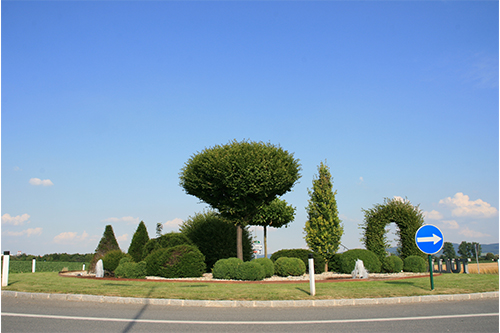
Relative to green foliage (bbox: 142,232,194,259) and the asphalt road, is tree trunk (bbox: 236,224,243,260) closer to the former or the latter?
green foliage (bbox: 142,232,194,259)

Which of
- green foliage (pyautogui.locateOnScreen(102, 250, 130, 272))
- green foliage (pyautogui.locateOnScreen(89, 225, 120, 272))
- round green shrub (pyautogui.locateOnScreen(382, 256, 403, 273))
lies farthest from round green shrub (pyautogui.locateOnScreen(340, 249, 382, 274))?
green foliage (pyautogui.locateOnScreen(89, 225, 120, 272))

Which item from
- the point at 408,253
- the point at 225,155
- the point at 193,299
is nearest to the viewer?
the point at 193,299

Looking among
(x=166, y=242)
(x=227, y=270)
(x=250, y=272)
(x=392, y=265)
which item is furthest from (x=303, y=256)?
(x=166, y=242)

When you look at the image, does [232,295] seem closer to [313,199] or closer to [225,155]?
[225,155]

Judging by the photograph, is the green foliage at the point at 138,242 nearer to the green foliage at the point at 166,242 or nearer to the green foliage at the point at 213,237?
the green foliage at the point at 166,242

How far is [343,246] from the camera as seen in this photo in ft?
73.2

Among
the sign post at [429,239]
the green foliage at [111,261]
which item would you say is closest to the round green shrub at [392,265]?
the sign post at [429,239]

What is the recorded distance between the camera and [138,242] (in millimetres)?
22625

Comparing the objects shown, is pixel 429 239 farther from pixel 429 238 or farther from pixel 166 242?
pixel 166 242

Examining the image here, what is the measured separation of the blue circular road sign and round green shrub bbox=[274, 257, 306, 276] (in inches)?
313

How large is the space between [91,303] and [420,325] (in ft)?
24.5

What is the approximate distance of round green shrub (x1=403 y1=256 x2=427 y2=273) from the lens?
19.9 m

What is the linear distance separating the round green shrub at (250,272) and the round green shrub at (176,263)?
221 centimetres

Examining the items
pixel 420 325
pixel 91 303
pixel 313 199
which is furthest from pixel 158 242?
pixel 420 325
